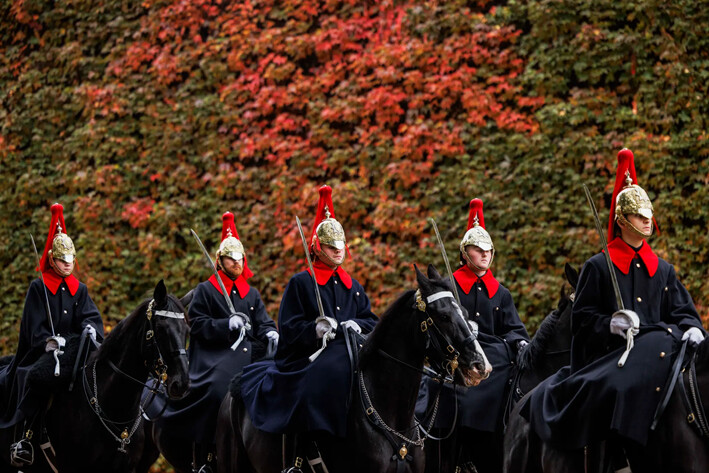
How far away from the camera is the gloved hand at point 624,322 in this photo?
210 inches

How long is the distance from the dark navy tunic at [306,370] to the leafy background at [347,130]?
4303 mm

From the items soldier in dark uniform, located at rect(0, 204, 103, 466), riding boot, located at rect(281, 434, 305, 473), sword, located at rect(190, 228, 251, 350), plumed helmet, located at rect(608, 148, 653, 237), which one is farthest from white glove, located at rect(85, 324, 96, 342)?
plumed helmet, located at rect(608, 148, 653, 237)

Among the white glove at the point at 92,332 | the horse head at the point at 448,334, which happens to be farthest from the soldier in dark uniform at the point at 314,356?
the white glove at the point at 92,332

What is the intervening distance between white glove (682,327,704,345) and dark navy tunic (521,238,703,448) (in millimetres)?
64

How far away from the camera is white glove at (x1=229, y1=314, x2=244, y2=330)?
8.45 metres

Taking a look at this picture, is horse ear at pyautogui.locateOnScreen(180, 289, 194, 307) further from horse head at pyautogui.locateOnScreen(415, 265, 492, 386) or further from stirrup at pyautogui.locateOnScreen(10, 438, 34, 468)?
horse head at pyautogui.locateOnScreen(415, 265, 492, 386)

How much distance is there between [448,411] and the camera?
24.7 feet

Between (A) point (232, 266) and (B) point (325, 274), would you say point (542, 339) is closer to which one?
(B) point (325, 274)

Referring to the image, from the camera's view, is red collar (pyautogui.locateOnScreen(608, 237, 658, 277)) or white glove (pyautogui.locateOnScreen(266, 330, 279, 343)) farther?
white glove (pyautogui.locateOnScreen(266, 330, 279, 343))

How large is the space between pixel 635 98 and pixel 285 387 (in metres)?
6.12

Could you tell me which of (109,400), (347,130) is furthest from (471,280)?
(347,130)

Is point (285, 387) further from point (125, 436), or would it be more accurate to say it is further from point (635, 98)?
point (635, 98)

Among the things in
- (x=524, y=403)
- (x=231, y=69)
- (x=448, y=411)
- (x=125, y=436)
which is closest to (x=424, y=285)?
(x=524, y=403)

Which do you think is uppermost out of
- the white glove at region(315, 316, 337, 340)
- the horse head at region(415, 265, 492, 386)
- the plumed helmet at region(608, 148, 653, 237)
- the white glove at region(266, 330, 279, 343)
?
the plumed helmet at region(608, 148, 653, 237)
